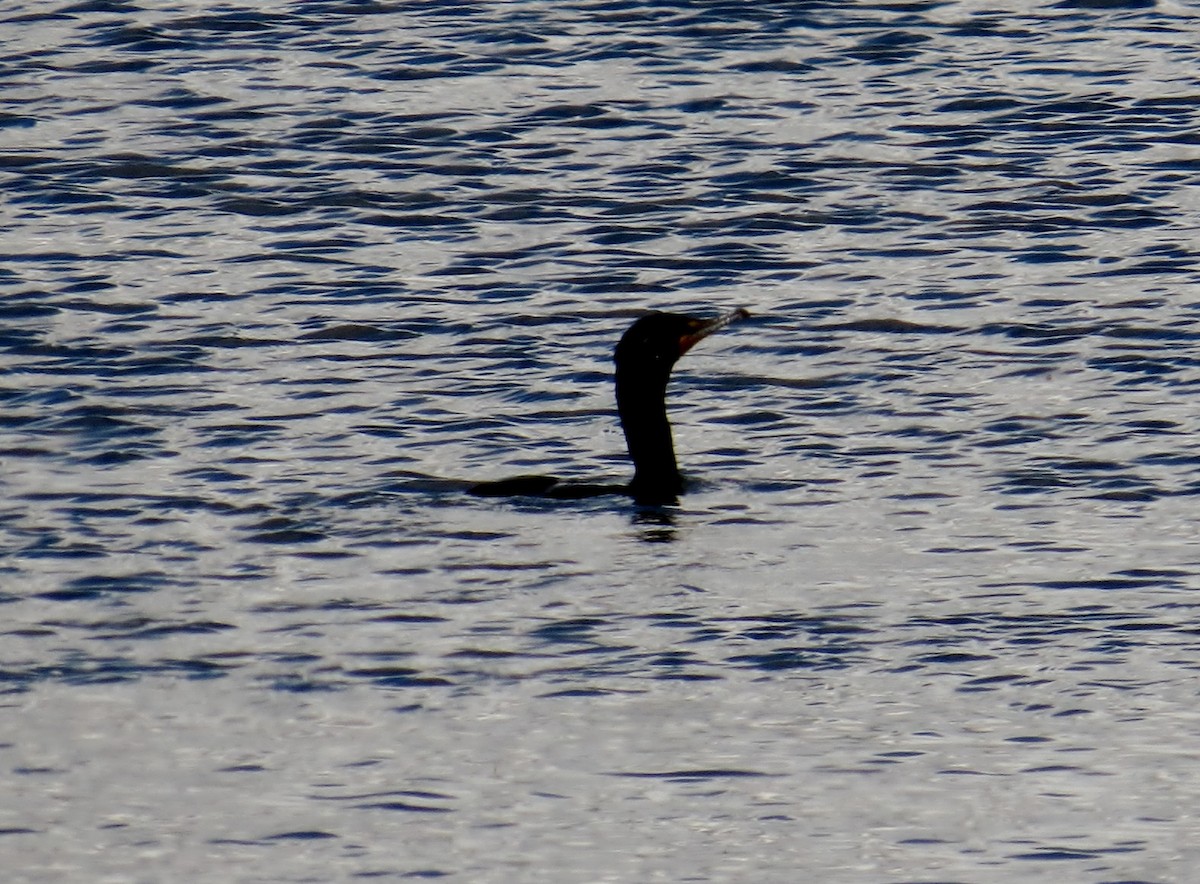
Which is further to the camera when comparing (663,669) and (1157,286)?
(1157,286)

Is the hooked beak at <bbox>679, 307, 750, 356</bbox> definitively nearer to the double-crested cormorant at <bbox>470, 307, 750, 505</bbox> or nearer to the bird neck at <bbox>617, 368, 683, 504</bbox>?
the double-crested cormorant at <bbox>470, 307, 750, 505</bbox>

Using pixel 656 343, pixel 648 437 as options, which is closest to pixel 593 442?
pixel 656 343

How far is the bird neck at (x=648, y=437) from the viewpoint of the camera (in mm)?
12953

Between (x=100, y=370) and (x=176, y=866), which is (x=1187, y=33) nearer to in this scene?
(x=100, y=370)

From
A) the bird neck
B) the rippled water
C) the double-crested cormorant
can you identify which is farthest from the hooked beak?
the rippled water

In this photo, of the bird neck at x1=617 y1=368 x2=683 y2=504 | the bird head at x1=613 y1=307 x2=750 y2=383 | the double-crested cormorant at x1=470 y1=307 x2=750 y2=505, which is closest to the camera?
the double-crested cormorant at x1=470 y1=307 x2=750 y2=505

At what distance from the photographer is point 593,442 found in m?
14.0

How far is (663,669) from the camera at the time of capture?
10.3 meters

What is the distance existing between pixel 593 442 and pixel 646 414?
0.85 m

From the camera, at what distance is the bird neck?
12953 millimetres

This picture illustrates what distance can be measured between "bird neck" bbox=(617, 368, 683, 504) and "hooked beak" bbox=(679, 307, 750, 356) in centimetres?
35

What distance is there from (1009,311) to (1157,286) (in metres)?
1.01

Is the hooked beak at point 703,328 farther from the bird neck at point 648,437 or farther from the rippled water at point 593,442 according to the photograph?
the rippled water at point 593,442

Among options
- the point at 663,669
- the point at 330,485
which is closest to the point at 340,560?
the point at 330,485
